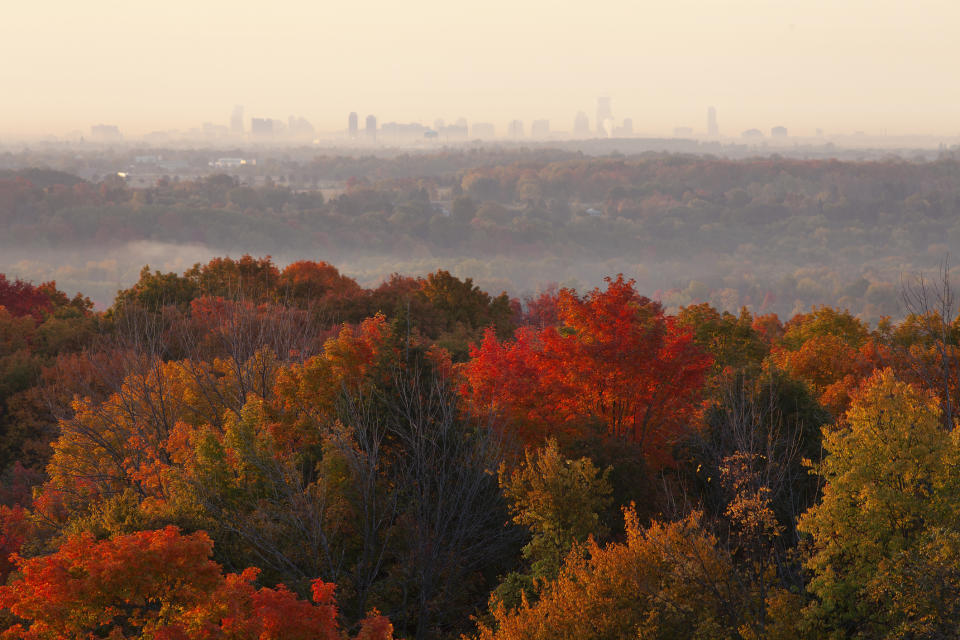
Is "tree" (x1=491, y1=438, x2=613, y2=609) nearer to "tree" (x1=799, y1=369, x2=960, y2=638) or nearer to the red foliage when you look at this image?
"tree" (x1=799, y1=369, x2=960, y2=638)

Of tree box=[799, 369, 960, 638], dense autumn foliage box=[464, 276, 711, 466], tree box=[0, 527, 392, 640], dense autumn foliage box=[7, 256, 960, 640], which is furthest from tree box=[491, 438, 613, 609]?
dense autumn foliage box=[464, 276, 711, 466]

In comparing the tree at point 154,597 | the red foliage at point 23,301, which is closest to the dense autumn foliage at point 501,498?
the tree at point 154,597

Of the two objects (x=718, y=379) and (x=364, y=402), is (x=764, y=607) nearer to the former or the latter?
(x=364, y=402)

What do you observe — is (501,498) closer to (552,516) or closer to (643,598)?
(552,516)

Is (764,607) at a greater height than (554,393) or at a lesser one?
lesser

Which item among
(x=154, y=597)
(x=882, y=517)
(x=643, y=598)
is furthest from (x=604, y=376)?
(x=154, y=597)

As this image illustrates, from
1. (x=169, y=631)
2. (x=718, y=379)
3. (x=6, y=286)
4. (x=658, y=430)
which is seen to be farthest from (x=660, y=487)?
(x=6, y=286)

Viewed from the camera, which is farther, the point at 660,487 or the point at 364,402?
the point at 660,487
